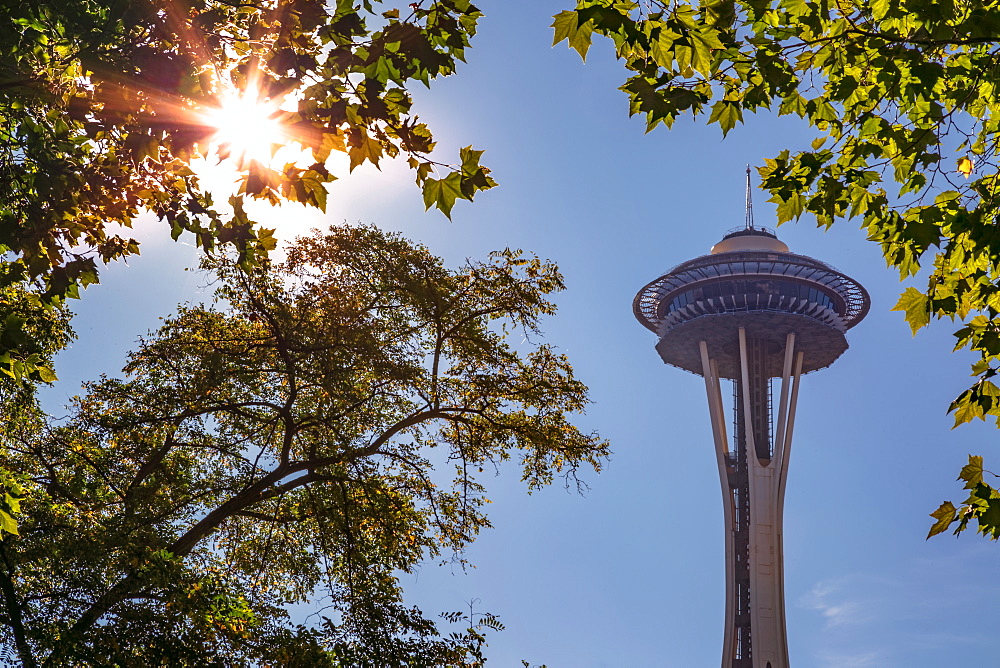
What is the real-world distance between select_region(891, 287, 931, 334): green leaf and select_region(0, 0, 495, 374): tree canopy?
3408 mm

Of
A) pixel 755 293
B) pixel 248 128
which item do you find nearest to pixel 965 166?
pixel 248 128

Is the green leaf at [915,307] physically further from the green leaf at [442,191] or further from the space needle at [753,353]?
the space needle at [753,353]

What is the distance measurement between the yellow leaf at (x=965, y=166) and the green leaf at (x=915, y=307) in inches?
38.3

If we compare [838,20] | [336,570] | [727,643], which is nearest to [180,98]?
[838,20]

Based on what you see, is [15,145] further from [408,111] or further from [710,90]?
[710,90]

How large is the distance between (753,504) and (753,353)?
13149 mm

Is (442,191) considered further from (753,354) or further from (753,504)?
(753,354)

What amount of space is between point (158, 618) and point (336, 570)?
6152 mm

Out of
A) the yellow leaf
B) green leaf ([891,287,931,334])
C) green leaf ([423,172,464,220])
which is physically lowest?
green leaf ([423,172,464,220])

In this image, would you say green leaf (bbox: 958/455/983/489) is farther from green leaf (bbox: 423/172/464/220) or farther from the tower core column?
the tower core column

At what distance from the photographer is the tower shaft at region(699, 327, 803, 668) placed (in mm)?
66312

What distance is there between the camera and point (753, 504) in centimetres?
6831

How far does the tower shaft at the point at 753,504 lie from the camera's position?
218ft

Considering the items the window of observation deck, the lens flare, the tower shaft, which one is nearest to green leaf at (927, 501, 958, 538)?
the lens flare
